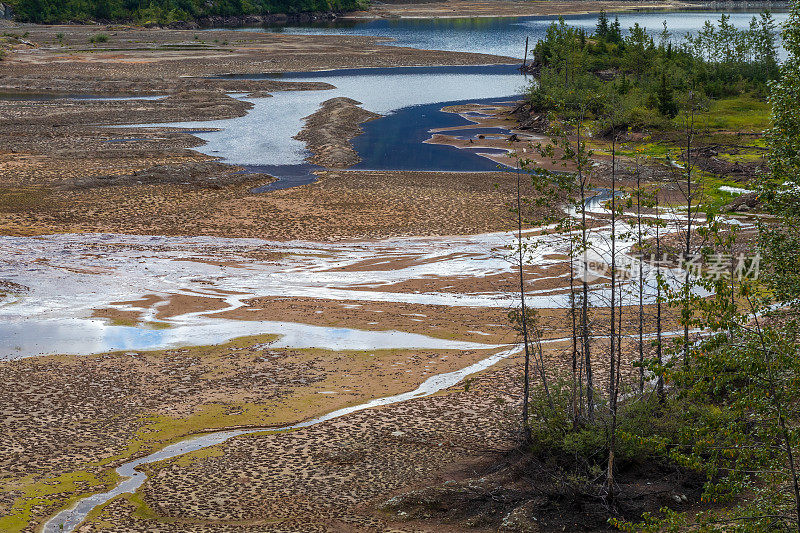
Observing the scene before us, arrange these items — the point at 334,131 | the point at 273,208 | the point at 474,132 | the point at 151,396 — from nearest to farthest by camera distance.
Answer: the point at 151,396, the point at 273,208, the point at 334,131, the point at 474,132

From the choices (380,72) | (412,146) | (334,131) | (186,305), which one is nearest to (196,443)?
(186,305)

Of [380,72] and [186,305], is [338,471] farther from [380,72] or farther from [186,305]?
[380,72]

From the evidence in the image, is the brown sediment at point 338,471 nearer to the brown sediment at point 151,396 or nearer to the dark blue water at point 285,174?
the brown sediment at point 151,396

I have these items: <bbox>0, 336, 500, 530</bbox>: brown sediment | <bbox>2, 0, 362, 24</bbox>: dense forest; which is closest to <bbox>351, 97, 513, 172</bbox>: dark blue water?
<bbox>0, 336, 500, 530</bbox>: brown sediment

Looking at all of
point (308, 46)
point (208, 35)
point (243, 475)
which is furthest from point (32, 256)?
point (208, 35)

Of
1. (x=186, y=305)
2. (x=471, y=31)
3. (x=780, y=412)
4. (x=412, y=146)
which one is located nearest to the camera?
(x=780, y=412)

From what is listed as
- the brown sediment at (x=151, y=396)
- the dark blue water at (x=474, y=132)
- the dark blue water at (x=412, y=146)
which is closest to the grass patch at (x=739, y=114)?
the dark blue water at (x=474, y=132)

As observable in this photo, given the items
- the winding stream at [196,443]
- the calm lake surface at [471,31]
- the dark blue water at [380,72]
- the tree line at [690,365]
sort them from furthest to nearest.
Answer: the calm lake surface at [471,31]
the dark blue water at [380,72]
the winding stream at [196,443]
the tree line at [690,365]

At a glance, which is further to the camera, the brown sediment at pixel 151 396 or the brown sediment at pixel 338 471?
the brown sediment at pixel 151 396

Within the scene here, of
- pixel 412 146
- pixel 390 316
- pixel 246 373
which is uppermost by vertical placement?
pixel 412 146

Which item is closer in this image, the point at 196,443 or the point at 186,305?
the point at 196,443
